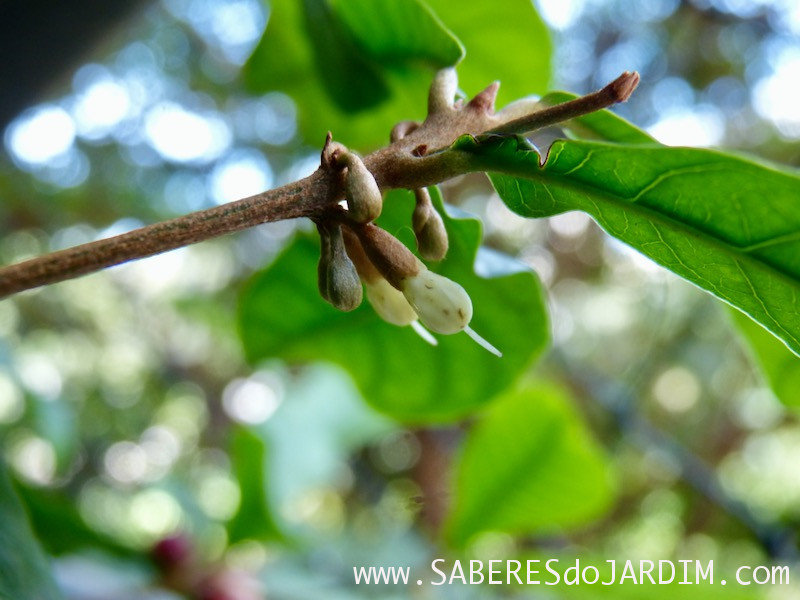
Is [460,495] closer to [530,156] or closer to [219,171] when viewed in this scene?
[530,156]

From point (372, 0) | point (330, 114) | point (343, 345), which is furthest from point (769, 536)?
point (372, 0)

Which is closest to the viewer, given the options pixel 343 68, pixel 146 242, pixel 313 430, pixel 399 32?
pixel 146 242

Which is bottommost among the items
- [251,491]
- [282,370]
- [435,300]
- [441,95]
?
[435,300]

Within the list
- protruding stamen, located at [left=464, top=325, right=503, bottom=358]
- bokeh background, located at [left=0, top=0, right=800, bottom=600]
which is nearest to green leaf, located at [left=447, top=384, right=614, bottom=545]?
bokeh background, located at [left=0, top=0, right=800, bottom=600]

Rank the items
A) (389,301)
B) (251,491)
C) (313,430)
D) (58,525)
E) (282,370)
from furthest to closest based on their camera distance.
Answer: (282,370) < (313,430) < (251,491) < (58,525) < (389,301)

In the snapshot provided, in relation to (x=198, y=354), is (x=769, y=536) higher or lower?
lower

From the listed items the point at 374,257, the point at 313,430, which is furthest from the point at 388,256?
the point at 313,430

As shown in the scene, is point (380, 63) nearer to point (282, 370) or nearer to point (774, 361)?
point (774, 361)

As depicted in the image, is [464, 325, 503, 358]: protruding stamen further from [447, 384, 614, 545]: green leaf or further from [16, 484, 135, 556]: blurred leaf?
[16, 484, 135, 556]: blurred leaf
